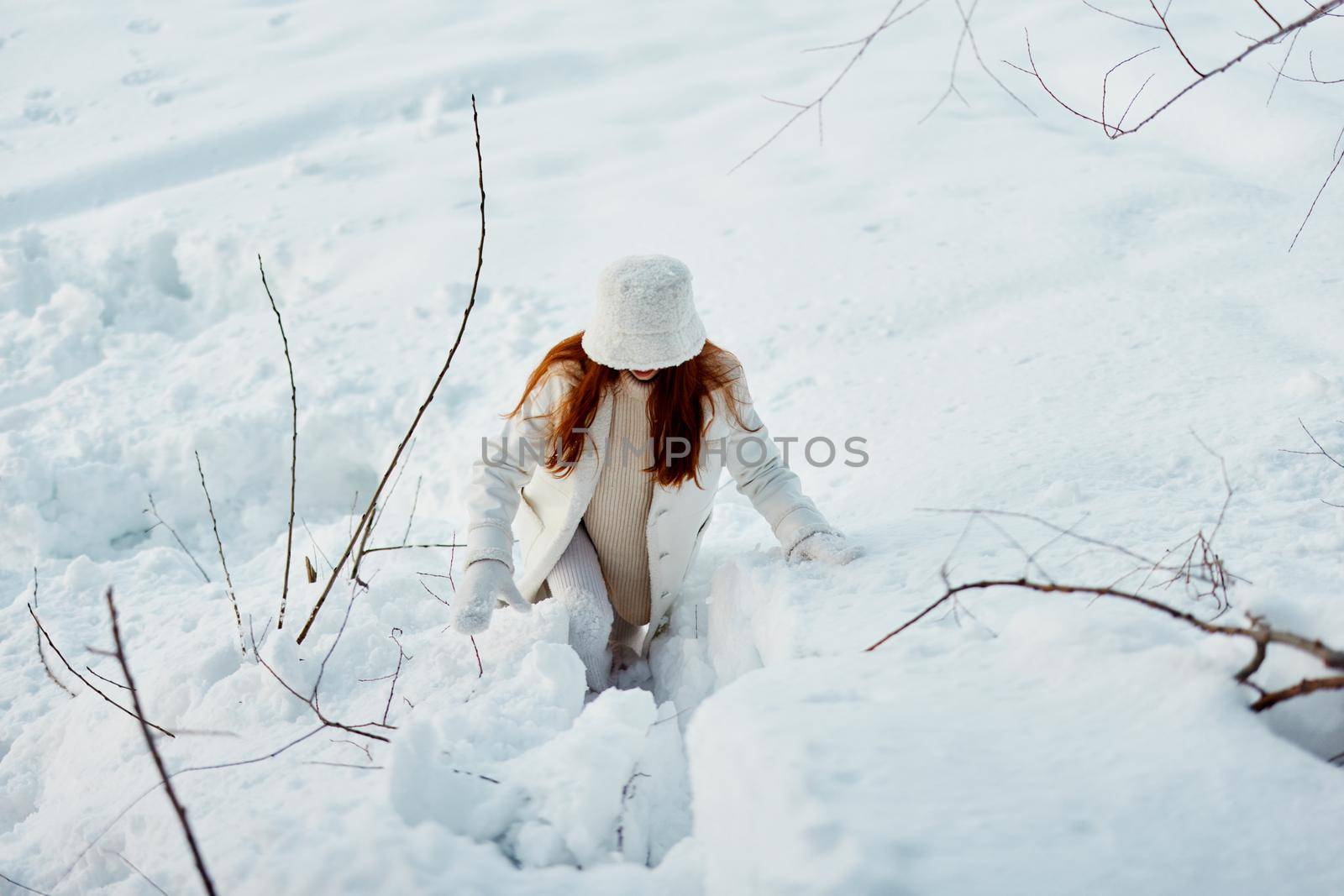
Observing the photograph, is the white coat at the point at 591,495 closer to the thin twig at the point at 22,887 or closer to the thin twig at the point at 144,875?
the thin twig at the point at 144,875

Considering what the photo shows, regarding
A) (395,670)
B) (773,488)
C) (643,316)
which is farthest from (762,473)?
(395,670)

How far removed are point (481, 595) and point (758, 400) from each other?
1.69 meters

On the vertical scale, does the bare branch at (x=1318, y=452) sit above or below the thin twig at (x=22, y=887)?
above

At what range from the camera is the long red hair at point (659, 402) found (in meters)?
2.09

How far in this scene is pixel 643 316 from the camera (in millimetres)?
1883

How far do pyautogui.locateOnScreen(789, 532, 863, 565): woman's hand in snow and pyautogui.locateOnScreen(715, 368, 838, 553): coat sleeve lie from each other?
0.12 ft

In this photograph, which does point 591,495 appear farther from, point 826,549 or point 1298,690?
point 1298,690

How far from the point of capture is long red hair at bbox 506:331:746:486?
209 cm

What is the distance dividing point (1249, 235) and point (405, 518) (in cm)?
374

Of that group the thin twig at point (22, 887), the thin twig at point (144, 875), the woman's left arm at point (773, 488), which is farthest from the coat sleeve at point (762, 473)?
the thin twig at point (22, 887)

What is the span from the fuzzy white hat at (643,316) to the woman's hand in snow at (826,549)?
55 cm

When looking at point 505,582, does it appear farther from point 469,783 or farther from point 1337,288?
point 1337,288

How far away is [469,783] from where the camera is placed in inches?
53.7

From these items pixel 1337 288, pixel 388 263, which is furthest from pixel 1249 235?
pixel 388 263
